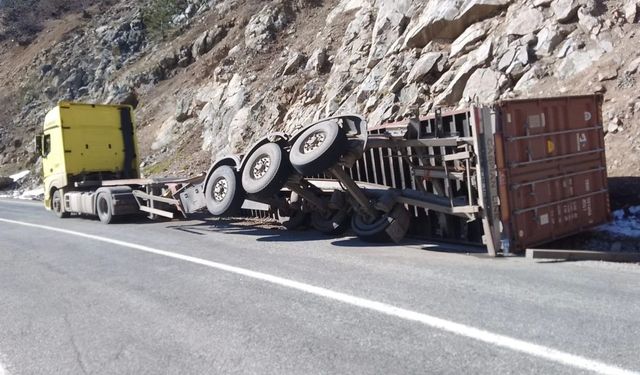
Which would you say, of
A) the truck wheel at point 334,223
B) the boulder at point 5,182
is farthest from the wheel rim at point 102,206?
the boulder at point 5,182

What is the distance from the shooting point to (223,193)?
1029cm

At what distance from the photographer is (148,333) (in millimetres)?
5008

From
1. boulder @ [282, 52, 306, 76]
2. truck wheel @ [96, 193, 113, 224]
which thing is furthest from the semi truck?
boulder @ [282, 52, 306, 76]

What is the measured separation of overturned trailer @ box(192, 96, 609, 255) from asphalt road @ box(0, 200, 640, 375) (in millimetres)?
741

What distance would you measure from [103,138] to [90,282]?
10031mm

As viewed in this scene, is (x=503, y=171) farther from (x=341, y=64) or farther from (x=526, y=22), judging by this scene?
(x=341, y=64)

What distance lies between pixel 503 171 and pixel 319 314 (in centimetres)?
386

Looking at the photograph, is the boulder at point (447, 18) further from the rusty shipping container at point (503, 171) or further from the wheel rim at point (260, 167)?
the wheel rim at point (260, 167)

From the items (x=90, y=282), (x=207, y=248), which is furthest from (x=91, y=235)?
(x=90, y=282)

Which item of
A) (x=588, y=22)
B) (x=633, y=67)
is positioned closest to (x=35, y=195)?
(x=588, y=22)

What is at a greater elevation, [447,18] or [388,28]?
[388,28]

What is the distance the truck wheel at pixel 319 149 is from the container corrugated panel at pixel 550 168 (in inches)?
93.0

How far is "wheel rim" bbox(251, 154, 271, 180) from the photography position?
31.8ft

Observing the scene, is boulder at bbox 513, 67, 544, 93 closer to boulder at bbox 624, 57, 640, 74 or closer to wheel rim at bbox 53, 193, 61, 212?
boulder at bbox 624, 57, 640, 74
